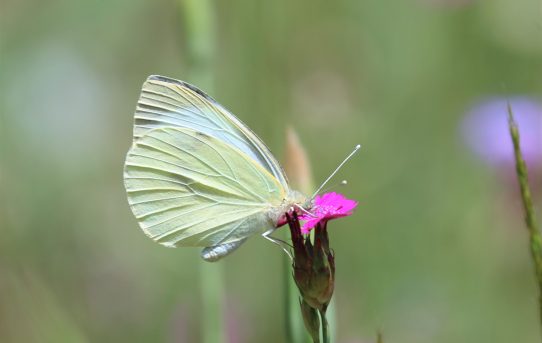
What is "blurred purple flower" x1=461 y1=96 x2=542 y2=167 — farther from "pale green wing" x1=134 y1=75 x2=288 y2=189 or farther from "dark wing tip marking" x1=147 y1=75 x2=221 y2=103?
"dark wing tip marking" x1=147 y1=75 x2=221 y2=103

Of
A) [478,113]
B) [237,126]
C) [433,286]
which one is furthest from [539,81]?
[237,126]

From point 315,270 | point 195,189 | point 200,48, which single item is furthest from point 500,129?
point 315,270

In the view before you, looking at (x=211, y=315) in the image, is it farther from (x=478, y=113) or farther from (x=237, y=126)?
(x=478, y=113)

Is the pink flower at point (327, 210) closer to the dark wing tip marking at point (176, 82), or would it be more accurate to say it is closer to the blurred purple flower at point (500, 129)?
the dark wing tip marking at point (176, 82)

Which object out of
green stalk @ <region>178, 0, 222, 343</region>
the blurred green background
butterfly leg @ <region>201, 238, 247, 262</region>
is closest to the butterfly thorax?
butterfly leg @ <region>201, 238, 247, 262</region>

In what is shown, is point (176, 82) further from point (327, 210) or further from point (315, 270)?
point (315, 270)

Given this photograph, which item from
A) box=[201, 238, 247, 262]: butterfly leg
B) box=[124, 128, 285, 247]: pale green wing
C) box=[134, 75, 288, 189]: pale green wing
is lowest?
box=[201, 238, 247, 262]: butterfly leg
